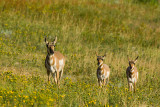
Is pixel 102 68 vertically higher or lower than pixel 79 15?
lower

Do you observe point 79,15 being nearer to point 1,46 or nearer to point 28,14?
point 28,14

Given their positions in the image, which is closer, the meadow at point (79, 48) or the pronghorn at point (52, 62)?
the meadow at point (79, 48)

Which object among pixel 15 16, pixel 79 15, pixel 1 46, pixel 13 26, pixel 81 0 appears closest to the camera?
pixel 1 46

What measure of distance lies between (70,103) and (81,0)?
18384mm

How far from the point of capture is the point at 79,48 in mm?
16953

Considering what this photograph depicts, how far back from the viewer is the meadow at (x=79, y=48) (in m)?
8.43

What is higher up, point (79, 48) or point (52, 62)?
point (52, 62)

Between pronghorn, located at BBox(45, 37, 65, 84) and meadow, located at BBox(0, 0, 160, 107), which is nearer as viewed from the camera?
meadow, located at BBox(0, 0, 160, 107)

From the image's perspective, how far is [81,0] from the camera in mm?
25281

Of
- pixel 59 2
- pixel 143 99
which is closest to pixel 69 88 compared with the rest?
pixel 143 99

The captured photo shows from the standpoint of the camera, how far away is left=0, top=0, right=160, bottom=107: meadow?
8430mm

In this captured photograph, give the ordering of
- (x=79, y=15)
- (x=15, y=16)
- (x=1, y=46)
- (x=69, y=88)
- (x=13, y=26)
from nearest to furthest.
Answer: (x=69, y=88), (x=1, y=46), (x=13, y=26), (x=15, y=16), (x=79, y=15)

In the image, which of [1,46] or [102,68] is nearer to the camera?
[102,68]

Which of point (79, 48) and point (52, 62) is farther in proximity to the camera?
point (79, 48)
